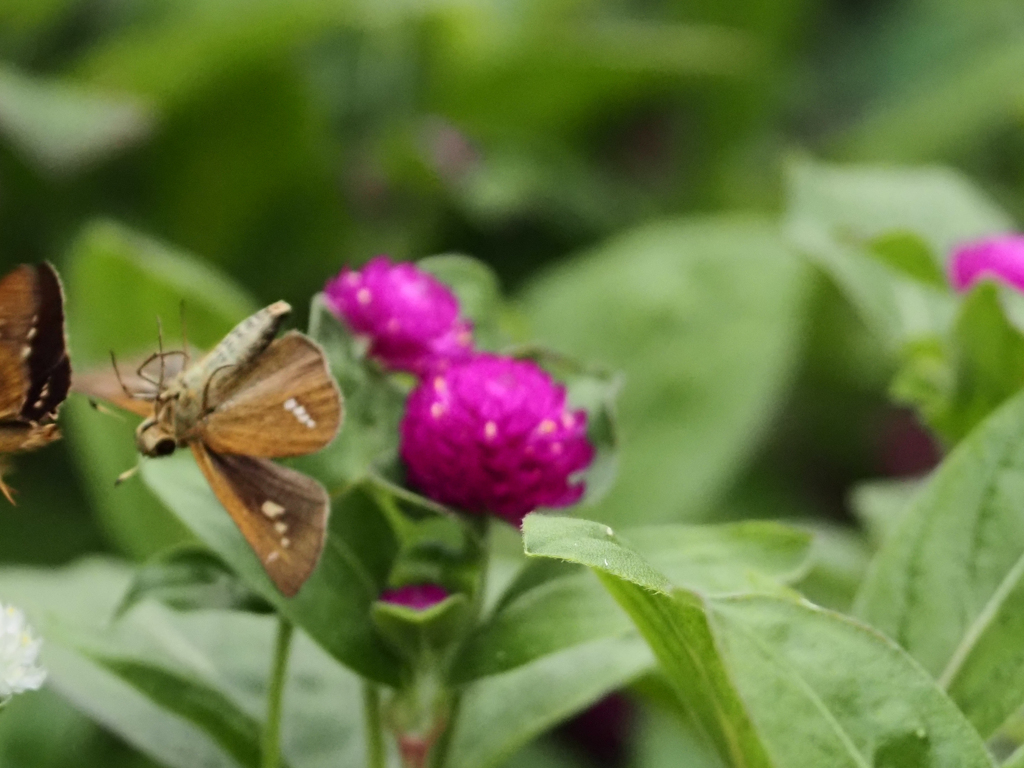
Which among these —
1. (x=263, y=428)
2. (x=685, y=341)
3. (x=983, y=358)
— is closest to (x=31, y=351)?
(x=263, y=428)

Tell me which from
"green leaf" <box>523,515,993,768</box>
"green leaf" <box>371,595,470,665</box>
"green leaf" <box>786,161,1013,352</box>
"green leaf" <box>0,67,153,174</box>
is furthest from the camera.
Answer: "green leaf" <box>0,67,153,174</box>

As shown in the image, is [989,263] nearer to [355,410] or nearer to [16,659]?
[355,410]

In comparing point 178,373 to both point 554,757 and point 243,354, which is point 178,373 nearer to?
point 243,354

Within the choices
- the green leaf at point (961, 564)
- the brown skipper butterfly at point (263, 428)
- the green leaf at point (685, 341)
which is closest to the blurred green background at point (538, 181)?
the green leaf at point (685, 341)

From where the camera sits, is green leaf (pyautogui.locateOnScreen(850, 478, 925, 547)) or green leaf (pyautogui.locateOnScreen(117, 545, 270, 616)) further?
green leaf (pyautogui.locateOnScreen(850, 478, 925, 547))

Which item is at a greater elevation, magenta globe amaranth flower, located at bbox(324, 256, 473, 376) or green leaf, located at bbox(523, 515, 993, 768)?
magenta globe amaranth flower, located at bbox(324, 256, 473, 376)

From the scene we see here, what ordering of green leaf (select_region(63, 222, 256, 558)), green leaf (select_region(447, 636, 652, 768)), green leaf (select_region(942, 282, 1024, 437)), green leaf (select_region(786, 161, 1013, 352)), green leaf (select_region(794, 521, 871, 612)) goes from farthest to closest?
green leaf (select_region(63, 222, 256, 558)) < green leaf (select_region(794, 521, 871, 612)) < green leaf (select_region(786, 161, 1013, 352)) < green leaf (select_region(942, 282, 1024, 437)) < green leaf (select_region(447, 636, 652, 768))

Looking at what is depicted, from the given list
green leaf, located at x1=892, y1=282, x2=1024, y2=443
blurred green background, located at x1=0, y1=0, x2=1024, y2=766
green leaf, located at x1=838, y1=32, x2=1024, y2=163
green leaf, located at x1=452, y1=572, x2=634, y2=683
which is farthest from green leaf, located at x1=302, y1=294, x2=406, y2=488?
green leaf, located at x1=838, y1=32, x2=1024, y2=163

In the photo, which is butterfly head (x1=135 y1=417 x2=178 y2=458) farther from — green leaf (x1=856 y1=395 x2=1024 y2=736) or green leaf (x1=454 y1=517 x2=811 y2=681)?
green leaf (x1=856 y1=395 x2=1024 y2=736)
